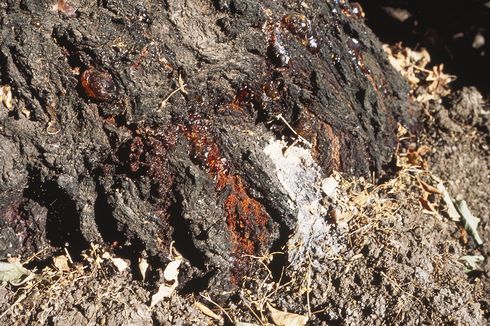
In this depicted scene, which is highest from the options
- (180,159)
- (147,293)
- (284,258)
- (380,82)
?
(380,82)

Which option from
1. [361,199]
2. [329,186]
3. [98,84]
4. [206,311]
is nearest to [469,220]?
[361,199]

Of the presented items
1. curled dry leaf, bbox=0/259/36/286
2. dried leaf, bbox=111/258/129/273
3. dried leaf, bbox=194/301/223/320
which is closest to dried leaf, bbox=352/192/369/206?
dried leaf, bbox=194/301/223/320

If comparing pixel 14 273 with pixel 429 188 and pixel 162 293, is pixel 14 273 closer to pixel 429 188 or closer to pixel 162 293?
pixel 162 293

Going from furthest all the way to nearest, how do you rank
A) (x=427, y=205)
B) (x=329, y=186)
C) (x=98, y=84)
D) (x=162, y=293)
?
(x=427, y=205) < (x=329, y=186) < (x=162, y=293) < (x=98, y=84)

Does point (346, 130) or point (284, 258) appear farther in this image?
point (346, 130)

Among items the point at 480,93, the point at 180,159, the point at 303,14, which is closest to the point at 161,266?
the point at 180,159

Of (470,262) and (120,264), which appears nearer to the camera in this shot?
(120,264)

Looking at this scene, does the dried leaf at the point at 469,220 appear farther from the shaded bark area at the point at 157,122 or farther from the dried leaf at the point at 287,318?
the dried leaf at the point at 287,318

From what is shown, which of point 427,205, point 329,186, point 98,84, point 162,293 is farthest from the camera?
point 427,205

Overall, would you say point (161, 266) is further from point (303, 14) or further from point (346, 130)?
point (303, 14)
